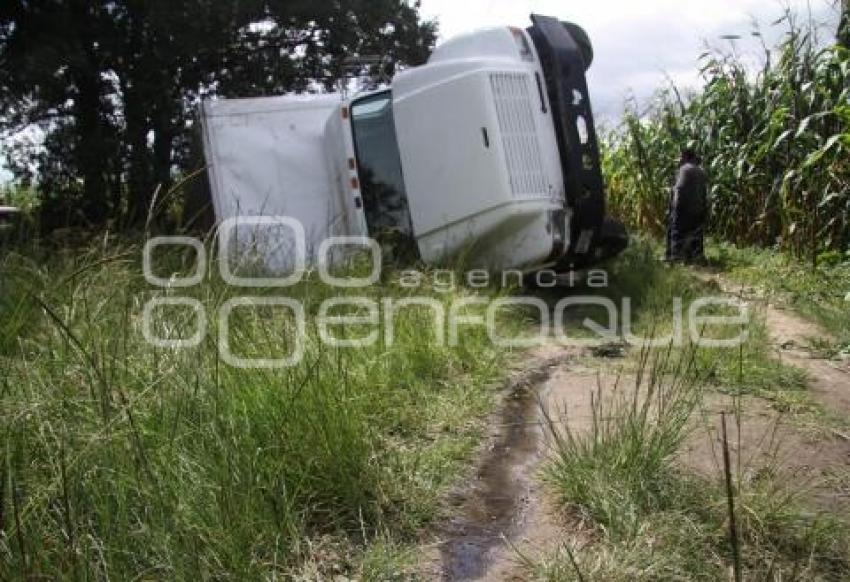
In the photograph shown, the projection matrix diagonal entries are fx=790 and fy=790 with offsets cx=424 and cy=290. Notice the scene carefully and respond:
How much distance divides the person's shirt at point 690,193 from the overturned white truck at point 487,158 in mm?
1766

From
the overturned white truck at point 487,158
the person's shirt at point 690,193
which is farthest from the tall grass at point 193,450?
the person's shirt at point 690,193

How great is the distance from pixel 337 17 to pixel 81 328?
9.81 metres

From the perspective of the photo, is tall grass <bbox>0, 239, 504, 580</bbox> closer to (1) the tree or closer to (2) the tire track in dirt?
(2) the tire track in dirt

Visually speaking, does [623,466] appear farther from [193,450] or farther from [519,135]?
[519,135]

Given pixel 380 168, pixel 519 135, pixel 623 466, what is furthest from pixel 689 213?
pixel 623 466

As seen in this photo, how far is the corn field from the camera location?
7262 mm

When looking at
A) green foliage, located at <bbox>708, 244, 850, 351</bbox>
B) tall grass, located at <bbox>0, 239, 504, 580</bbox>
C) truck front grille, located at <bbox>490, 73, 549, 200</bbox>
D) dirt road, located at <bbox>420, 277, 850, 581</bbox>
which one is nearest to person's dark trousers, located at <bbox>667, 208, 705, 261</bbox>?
green foliage, located at <bbox>708, 244, 850, 351</bbox>

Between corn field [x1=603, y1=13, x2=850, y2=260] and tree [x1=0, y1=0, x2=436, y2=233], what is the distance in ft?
12.2

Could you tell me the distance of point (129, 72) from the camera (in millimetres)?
10648

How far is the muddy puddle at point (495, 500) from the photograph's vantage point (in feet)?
7.25

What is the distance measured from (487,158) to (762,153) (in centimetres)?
358

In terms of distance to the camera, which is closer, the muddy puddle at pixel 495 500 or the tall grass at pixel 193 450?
the tall grass at pixel 193 450

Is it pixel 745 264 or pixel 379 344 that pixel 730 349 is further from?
pixel 745 264

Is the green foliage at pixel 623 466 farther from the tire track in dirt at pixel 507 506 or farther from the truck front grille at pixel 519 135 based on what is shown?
the truck front grille at pixel 519 135
